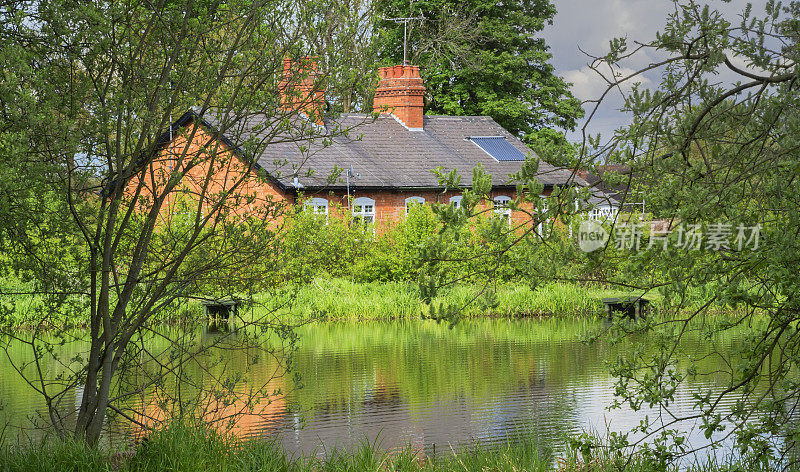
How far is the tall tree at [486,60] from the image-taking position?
1500 inches

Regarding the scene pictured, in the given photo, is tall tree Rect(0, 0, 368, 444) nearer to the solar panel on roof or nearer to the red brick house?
the red brick house

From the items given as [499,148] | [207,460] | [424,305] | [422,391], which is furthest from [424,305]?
[207,460]

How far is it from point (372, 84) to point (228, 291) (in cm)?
202

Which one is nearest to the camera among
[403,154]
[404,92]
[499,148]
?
[403,154]

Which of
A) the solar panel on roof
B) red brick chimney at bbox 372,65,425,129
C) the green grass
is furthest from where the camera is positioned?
the solar panel on roof

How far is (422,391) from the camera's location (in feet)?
41.2

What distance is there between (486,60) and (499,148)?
20.1 feet

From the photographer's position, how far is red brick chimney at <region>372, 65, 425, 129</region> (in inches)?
1288

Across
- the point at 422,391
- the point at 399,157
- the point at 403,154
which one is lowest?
the point at 422,391

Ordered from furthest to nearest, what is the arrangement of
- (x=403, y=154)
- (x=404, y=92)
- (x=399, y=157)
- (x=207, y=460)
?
1. (x=404, y=92)
2. (x=403, y=154)
3. (x=399, y=157)
4. (x=207, y=460)

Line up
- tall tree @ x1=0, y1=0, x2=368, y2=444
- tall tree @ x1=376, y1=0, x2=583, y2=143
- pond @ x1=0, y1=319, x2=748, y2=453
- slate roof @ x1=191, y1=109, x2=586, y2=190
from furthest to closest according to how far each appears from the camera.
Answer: tall tree @ x1=376, y1=0, x2=583, y2=143 < slate roof @ x1=191, y1=109, x2=586, y2=190 < pond @ x1=0, y1=319, x2=748, y2=453 < tall tree @ x1=0, y1=0, x2=368, y2=444

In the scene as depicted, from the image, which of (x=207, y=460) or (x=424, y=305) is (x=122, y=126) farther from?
(x=424, y=305)

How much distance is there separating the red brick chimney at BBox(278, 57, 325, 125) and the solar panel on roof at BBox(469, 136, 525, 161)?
85.2 ft

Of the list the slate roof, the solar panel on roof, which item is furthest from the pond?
the solar panel on roof
